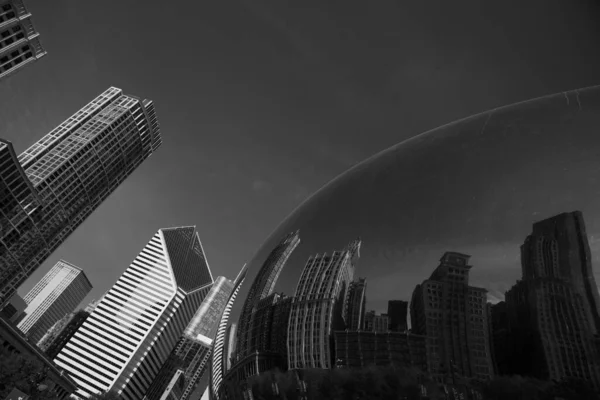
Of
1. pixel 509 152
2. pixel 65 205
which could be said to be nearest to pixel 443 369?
pixel 509 152

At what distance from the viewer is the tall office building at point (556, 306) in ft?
6.13

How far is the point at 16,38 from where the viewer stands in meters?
73.4

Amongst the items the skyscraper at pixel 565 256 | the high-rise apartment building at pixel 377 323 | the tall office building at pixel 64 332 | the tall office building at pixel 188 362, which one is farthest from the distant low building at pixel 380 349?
the tall office building at pixel 64 332

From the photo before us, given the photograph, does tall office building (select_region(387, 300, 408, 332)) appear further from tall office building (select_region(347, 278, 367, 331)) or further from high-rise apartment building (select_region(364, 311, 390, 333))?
tall office building (select_region(347, 278, 367, 331))

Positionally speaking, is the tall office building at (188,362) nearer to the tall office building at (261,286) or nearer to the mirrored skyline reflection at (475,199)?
the tall office building at (261,286)

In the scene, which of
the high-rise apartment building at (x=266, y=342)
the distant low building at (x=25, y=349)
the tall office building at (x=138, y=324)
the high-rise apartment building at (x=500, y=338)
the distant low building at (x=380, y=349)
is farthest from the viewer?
the tall office building at (x=138, y=324)

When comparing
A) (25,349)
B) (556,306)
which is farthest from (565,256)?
(25,349)

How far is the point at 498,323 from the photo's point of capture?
2035 millimetres

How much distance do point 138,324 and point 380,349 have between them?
147938mm

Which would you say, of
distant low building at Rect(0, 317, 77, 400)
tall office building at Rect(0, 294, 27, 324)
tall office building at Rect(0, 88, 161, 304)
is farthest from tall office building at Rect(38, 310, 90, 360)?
distant low building at Rect(0, 317, 77, 400)

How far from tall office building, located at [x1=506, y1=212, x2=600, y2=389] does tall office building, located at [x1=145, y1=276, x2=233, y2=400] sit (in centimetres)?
13799

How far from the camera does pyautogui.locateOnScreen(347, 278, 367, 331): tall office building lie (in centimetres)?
228

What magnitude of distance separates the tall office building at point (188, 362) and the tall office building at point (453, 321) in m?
138

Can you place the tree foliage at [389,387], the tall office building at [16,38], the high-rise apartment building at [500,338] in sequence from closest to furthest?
1. the tree foliage at [389,387]
2. the high-rise apartment building at [500,338]
3. the tall office building at [16,38]
